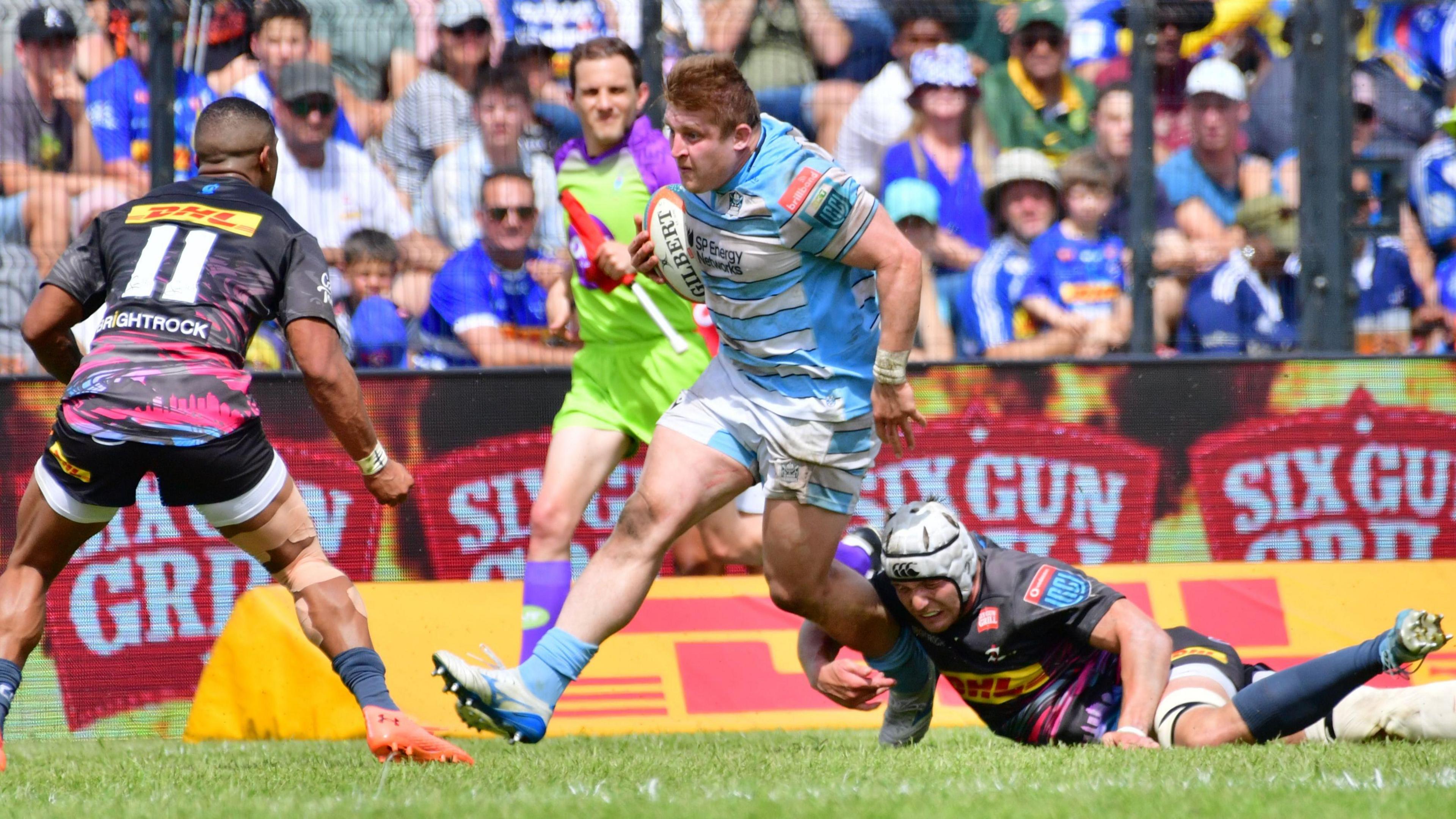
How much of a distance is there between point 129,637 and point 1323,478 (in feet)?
19.0

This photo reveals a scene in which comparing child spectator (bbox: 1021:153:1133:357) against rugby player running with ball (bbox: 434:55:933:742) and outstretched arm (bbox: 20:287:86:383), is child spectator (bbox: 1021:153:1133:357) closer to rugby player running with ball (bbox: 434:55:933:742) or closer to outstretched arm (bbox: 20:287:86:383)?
rugby player running with ball (bbox: 434:55:933:742)

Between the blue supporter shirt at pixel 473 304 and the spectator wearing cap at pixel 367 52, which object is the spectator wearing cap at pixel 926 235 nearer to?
the blue supporter shirt at pixel 473 304

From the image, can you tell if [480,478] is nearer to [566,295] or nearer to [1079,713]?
[566,295]

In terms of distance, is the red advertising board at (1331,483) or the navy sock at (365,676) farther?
the red advertising board at (1331,483)

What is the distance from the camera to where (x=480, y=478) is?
770 centimetres

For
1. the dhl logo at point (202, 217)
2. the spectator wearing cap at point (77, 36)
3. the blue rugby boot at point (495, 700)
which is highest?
the spectator wearing cap at point (77, 36)

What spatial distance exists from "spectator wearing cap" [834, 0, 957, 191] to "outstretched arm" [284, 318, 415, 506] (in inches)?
158

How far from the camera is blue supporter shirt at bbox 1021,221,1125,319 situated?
818 centimetres

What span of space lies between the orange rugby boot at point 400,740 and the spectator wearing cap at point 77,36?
4.55m

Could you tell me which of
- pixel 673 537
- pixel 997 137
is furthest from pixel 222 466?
pixel 997 137

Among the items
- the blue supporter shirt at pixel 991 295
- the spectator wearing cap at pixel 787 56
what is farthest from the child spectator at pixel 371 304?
the blue supporter shirt at pixel 991 295

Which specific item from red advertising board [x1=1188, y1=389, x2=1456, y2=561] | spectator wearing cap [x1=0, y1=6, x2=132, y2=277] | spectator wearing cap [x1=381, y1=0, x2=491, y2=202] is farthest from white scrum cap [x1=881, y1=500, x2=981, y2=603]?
spectator wearing cap [x1=0, y1=6, x2=132, y2=277]

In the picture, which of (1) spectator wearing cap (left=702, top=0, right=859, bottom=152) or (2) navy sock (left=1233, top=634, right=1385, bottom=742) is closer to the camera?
(2) navy sock (left=1233, top=634, right=1385, bottom=742)

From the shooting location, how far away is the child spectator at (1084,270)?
8156 millimetres
